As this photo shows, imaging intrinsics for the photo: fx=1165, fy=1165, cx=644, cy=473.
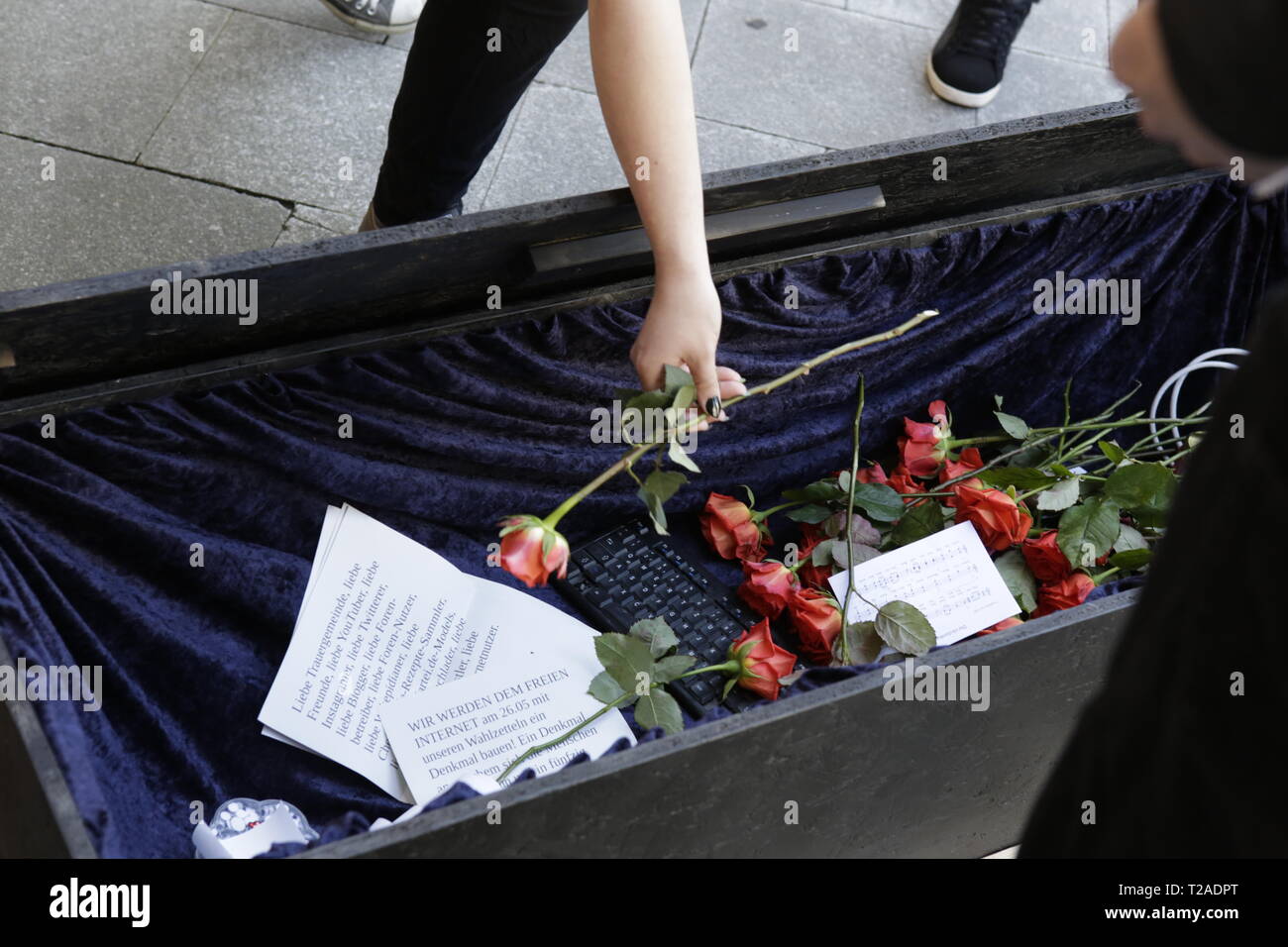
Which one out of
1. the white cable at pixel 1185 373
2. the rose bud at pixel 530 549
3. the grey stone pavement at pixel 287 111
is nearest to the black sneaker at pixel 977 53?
the grey stone pavement at pixel 287 111

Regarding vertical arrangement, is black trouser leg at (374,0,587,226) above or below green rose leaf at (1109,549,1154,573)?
above

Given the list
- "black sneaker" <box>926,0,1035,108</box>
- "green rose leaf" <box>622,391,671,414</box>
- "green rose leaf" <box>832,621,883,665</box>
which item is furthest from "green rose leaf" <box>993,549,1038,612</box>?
"black sneaker" <box>926,0,1035,108</box>

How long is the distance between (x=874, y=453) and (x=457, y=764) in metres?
0.66

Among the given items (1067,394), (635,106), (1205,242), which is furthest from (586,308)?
(1205,242)

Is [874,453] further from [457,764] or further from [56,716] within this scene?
[56,716]

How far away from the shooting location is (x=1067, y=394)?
147 centimetres

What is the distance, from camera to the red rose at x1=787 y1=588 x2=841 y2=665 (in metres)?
1.21

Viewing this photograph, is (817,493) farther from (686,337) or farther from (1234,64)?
(1234,64)

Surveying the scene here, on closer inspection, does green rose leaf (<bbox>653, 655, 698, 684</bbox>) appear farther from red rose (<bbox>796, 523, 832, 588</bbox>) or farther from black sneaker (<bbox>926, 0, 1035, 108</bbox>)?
black sneaker (<bbox>926, 0, 1035, 108</bbox>)

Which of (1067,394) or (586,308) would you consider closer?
(586,308)

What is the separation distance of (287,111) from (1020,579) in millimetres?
1421

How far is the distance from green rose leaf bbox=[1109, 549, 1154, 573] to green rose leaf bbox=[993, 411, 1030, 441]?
0.60 ft

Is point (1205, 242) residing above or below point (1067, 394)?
above

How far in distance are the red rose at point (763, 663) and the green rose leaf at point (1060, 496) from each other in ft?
1.11
